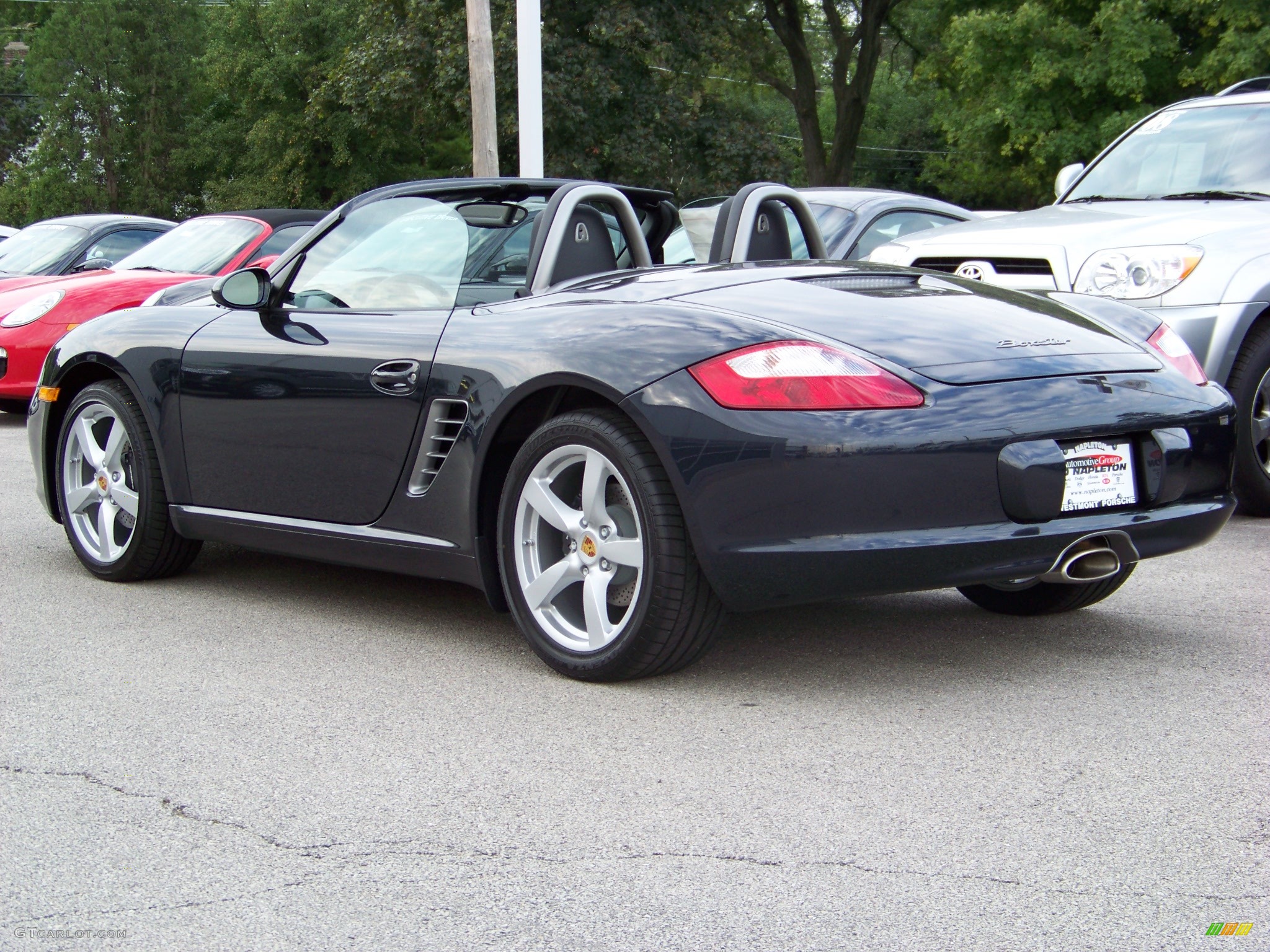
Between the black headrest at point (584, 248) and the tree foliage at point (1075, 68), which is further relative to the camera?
the tree foliage at point (1075, 68)

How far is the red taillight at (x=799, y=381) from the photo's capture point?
3.54 m

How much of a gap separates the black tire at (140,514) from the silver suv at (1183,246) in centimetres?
330

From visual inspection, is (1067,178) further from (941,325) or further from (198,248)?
(198,248)

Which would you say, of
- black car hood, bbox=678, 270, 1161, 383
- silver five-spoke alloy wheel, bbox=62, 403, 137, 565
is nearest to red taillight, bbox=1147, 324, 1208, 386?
black car hood, bbox=678, 270, 1161, 383

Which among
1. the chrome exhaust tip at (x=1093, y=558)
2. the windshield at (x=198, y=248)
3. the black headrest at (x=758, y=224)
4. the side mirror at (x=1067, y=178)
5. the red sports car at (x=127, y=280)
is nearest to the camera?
the chrome exhaust tip at (x=1093, y=558)

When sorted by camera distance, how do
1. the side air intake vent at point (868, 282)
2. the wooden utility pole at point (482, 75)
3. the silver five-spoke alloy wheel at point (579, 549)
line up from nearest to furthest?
the silver five-spoke alloy wheel at point (579, 549)
the side air intake vent at point (868, 282)
the wooden utility pole at point (482, 75)

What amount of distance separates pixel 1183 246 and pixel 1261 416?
830 mm

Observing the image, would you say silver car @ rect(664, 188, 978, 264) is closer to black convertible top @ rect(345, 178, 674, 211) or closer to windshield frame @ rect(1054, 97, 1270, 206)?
windshield frame @ rect(1054, 97, 1270, 206)

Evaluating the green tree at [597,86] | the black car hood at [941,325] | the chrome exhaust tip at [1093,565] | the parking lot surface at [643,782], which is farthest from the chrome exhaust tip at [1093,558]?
the green tree at [597,86]

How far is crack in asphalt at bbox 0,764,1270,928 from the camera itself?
2564 millimetres

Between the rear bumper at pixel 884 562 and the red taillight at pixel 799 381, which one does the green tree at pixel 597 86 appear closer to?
the red taillight at pixel 799 381

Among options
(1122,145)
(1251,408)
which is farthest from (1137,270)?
(1122,145)

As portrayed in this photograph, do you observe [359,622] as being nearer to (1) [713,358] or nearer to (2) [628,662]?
(2) [628,662]

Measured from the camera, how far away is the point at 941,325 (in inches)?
152
